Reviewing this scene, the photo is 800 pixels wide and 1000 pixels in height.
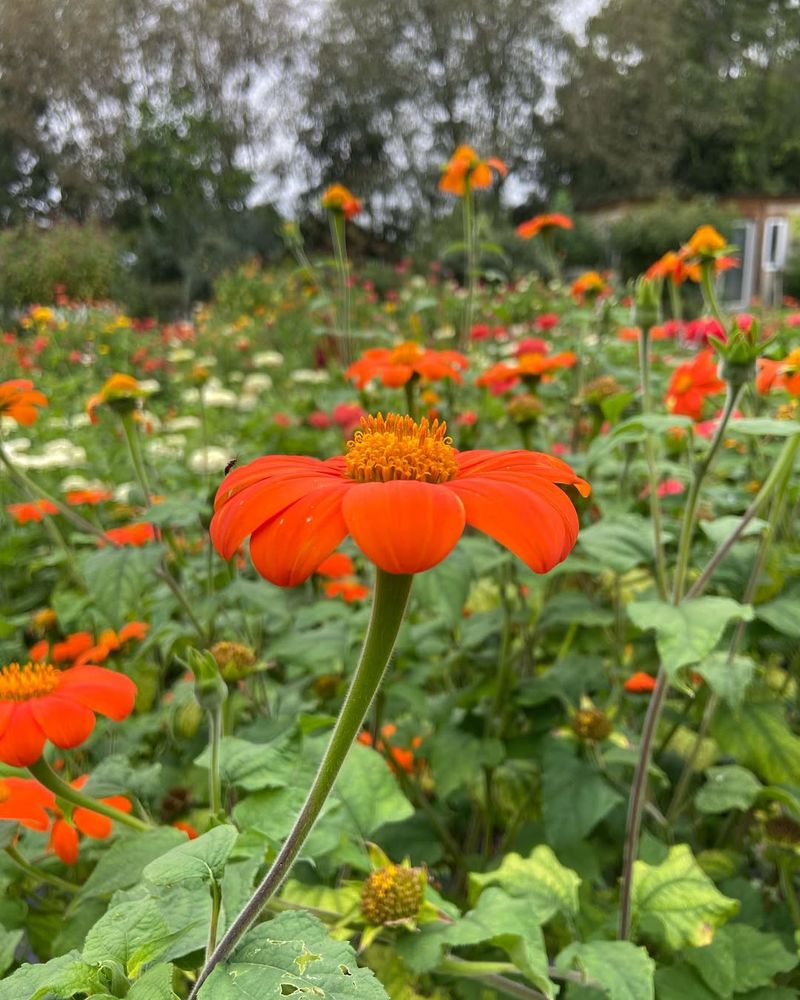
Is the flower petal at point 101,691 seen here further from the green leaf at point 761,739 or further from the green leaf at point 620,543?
the green leaf at point 761,739

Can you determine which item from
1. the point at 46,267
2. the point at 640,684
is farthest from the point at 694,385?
the point at 46,267

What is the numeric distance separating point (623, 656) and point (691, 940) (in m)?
0.60

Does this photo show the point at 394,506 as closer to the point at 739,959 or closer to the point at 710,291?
the point at 739,959

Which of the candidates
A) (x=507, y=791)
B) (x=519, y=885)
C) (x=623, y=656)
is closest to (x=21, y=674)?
(x=519, y=885)

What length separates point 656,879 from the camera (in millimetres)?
949

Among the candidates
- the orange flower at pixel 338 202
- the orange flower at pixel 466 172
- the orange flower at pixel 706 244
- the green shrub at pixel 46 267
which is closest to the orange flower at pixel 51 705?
the orange flower at pixel 706 244

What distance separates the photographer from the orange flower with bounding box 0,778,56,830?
71cm

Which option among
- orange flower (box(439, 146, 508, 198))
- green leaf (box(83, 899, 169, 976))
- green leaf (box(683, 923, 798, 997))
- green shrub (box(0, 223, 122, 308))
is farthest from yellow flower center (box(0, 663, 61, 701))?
green shrub (box(0, 223, 122, 308))

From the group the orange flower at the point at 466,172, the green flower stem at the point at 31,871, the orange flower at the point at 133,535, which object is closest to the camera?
the green flower stem at the point at 31,871

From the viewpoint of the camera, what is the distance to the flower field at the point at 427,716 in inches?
20.2

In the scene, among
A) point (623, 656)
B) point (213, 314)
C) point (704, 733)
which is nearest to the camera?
point (704, 733)

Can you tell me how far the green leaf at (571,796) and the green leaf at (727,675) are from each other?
213 mm

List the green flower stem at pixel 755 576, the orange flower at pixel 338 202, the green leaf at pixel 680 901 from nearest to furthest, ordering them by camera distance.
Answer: the green leaf at pixel 680 901
the green flower stem at pixel 755 576
the orange flower at pixel 338 202

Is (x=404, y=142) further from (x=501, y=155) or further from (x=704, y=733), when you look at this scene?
(x=704, y=733)
